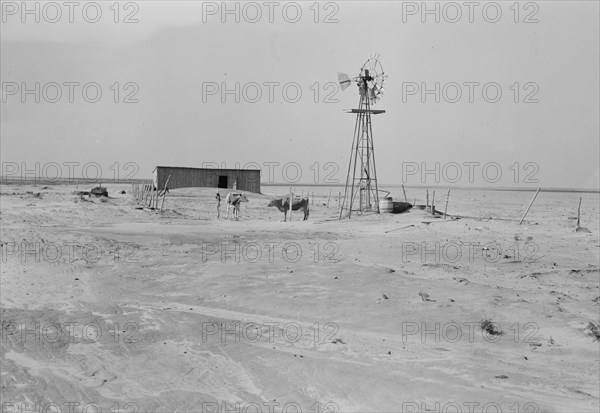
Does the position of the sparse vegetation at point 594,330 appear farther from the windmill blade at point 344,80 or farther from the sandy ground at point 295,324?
the windmill blade at point 344,80

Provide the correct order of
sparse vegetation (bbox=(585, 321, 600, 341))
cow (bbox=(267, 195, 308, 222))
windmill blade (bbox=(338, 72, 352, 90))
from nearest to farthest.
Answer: sparse vegetation (bbox=(585, 321, 600, 341)) → windmill blade (bbox=(338, 72, 352, 90)) → cow (bbox=(267, 195, 308, 222))

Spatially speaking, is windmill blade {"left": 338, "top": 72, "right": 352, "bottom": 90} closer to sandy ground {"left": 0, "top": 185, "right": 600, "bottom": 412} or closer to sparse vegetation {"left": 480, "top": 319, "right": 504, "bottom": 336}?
sandy ground {"left": 0, "top": 185, "right": 600, "bottom": 412}

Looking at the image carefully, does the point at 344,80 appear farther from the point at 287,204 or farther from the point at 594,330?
the point at 594,330

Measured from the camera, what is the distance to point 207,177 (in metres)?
52.0

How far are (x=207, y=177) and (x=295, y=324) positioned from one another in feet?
137

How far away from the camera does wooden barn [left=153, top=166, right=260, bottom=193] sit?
166 ft

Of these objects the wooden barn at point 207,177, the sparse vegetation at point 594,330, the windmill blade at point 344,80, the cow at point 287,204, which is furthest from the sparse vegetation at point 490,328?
the wooden barn at point 207,177

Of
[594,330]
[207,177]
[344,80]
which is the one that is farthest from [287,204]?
[207,177]

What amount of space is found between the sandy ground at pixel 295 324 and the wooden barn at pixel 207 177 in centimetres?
3152

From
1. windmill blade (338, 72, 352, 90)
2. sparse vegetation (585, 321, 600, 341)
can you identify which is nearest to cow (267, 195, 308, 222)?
windmill blade (338, 72, 352, 90)

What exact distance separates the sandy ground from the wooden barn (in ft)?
103

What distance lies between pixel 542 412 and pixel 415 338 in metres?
Result: 2.76

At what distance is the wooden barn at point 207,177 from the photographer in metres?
50.5

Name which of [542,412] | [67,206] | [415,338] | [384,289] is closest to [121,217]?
[67,206]
